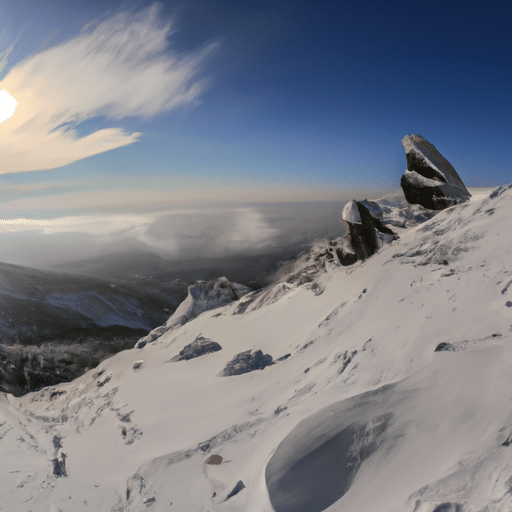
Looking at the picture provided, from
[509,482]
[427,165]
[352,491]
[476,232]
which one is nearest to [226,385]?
[352,491]

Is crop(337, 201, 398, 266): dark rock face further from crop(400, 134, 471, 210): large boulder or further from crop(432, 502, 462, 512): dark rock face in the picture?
crop(432, 502, 462, 512): dark rock face

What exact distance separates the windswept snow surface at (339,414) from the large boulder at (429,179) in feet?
32.6

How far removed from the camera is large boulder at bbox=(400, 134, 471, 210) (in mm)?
35469

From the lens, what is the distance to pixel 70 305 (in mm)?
86688

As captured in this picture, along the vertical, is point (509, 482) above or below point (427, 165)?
below

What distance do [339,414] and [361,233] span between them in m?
23.1

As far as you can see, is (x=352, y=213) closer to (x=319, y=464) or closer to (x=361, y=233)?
(x=361, y=233)

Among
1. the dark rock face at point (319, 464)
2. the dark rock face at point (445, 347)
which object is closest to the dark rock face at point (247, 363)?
the dark rock face at point (319, 464)

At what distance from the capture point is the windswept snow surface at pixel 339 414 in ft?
38.1

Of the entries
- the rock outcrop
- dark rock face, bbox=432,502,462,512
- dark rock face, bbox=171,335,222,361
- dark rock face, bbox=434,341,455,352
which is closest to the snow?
dark rock face, bbox=171,335,222,361

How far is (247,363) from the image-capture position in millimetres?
25047

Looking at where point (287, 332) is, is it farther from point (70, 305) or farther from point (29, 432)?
point (70, 305)

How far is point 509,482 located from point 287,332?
814 inches

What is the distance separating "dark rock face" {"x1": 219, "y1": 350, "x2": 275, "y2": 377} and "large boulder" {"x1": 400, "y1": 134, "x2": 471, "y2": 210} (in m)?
27.1
